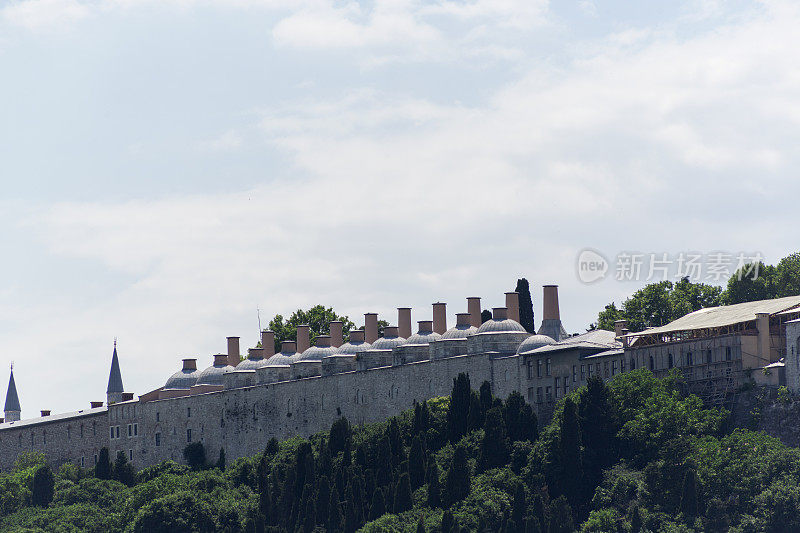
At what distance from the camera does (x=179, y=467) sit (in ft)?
266

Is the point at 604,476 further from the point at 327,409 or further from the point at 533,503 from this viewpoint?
the point at 327,409

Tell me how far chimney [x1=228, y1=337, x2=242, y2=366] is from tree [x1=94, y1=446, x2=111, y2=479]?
8.01 metres

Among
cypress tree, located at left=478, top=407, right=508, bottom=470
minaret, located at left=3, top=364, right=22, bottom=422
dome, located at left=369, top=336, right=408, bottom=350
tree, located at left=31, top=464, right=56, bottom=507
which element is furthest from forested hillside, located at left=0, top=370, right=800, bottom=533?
minaret, located at left=3, top=364, right=22, bottom=422

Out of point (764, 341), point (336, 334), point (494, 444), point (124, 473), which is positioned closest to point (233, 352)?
point (336, 334)

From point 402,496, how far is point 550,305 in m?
15.3

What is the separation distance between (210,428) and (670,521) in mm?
32362

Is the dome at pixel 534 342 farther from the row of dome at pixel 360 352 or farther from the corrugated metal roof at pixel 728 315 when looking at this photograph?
the corrugated metal roof at pixel 728 315

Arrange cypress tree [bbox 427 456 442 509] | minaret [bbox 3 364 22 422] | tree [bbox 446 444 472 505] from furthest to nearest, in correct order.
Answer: minaret [bbox 3 364 22 422] → cypress tree [bbox 427 456 442 509] → tree [bbox 446 444 472 505]

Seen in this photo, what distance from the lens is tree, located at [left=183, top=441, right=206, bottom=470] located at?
271 feet

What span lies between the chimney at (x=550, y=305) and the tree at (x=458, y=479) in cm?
1365

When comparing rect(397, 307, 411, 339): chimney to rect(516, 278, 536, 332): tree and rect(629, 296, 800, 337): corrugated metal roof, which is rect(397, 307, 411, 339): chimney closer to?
rect(516, 278, 536, 332): tree

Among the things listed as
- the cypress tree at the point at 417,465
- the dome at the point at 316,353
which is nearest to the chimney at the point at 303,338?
the dome at the point at 316,353

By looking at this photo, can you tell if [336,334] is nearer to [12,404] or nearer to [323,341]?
[323,341]

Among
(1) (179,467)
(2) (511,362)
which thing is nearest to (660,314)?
(2) (511,362)
